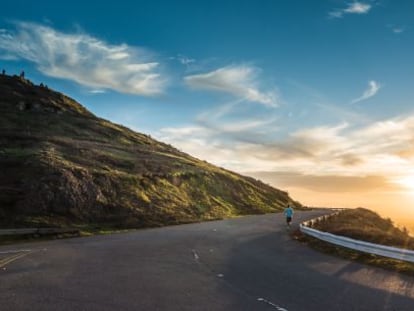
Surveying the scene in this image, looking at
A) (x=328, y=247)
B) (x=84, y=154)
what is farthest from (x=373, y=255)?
(x=84, y=154)

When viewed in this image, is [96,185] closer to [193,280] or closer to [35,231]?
[35,231]

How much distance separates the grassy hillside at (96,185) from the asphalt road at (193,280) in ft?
48.2

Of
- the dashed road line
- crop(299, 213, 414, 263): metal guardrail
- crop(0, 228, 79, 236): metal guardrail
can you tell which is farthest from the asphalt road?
crop(0, 228, 79, 236): metal guardrail

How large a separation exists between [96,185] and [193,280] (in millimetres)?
29229

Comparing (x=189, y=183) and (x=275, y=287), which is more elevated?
(x=189, y=183)

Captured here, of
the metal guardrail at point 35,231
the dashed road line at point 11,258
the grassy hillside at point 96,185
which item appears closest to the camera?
the dashed road line at point 11,258

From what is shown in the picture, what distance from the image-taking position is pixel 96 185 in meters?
40.9

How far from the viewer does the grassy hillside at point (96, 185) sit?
116ft

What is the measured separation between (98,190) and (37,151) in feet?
30.6

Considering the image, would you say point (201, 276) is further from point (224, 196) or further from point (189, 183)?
point (224, 196)

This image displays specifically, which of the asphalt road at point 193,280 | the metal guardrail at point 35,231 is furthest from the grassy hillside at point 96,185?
the asphalt road at point 193,280

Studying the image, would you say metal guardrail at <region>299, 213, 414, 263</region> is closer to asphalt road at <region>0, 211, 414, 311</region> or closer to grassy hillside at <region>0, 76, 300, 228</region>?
asphalt road at <region>0, 211, 414, 311</region>

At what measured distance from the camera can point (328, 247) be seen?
22078 millimetres

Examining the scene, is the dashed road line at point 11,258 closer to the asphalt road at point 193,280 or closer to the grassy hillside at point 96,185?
the asphalt road at point 193,280
